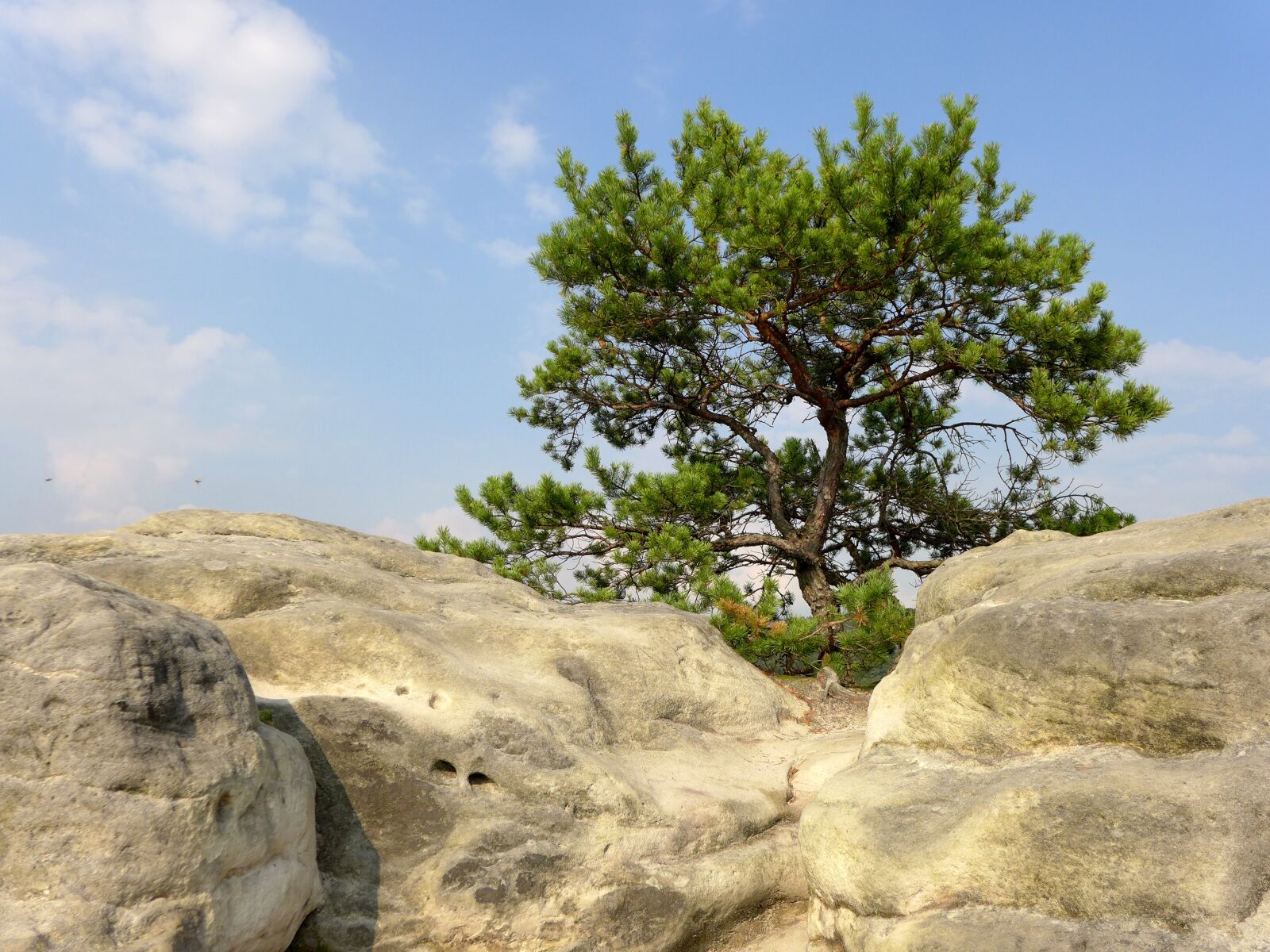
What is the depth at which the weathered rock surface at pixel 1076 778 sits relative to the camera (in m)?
3.08

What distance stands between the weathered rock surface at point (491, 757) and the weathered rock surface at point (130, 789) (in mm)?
534

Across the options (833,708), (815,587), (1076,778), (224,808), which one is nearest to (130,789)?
(224,808)

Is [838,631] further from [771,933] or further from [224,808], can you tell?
[224,808]

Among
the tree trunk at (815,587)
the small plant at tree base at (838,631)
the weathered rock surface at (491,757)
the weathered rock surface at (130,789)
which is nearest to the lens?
the weathered rock surface at (130,789)

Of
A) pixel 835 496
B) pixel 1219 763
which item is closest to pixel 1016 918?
pixel 1219 763

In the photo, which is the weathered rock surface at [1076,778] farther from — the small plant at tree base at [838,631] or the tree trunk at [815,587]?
the tree trunk at [815,587]

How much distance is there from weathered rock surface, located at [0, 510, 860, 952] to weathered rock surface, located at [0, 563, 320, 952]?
53 cm

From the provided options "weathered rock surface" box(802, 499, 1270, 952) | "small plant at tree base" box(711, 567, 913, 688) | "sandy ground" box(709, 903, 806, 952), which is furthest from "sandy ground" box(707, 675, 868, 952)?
"small plant at tree base" box(711, 567, 913, 688)

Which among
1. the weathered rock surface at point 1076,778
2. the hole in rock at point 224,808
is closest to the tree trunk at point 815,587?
the weathered rock surface at point 1076,778

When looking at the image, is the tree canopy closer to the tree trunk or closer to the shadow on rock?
the tree trunk

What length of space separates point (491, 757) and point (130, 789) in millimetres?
1568

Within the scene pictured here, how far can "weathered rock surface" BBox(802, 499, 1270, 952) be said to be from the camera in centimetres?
308

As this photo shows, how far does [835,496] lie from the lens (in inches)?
424

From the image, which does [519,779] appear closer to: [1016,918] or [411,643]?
[411,643]
